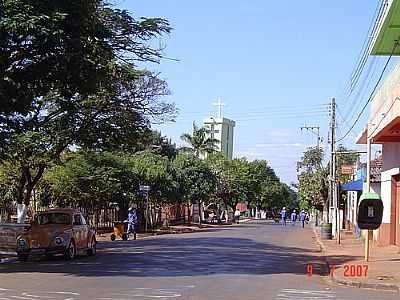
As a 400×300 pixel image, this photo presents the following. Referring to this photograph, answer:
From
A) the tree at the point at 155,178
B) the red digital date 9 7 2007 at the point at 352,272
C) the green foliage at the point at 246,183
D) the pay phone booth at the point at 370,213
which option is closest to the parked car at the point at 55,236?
the red digital date 9 7 2007 at the point at 352,272

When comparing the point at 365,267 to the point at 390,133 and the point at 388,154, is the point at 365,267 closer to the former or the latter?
the point at 390,133

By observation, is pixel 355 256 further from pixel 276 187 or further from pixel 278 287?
pixel 276 187

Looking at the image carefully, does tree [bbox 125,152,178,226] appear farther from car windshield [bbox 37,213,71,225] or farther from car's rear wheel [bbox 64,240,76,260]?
car's rear wheel [bbox 64,240,76,260]

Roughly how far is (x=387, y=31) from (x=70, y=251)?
13.8 meters

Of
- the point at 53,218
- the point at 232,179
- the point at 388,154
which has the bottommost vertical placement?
the point at 53,218

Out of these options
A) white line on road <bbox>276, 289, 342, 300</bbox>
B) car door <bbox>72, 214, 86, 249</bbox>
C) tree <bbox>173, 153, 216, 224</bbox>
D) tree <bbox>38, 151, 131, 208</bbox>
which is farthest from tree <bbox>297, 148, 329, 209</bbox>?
white line on road <bbox>276, 289, 342, 300</bbox>

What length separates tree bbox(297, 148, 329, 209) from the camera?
219ft

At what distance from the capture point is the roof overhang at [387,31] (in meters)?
24.5

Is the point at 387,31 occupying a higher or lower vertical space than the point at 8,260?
higher

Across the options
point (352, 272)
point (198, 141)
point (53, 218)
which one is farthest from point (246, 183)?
point (352, 272)

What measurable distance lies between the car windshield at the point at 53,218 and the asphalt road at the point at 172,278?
4.28 feet

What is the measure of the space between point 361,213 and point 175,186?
33.4m

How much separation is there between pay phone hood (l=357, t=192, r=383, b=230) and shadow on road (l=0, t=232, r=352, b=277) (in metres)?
1.97

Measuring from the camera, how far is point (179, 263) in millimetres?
23422
